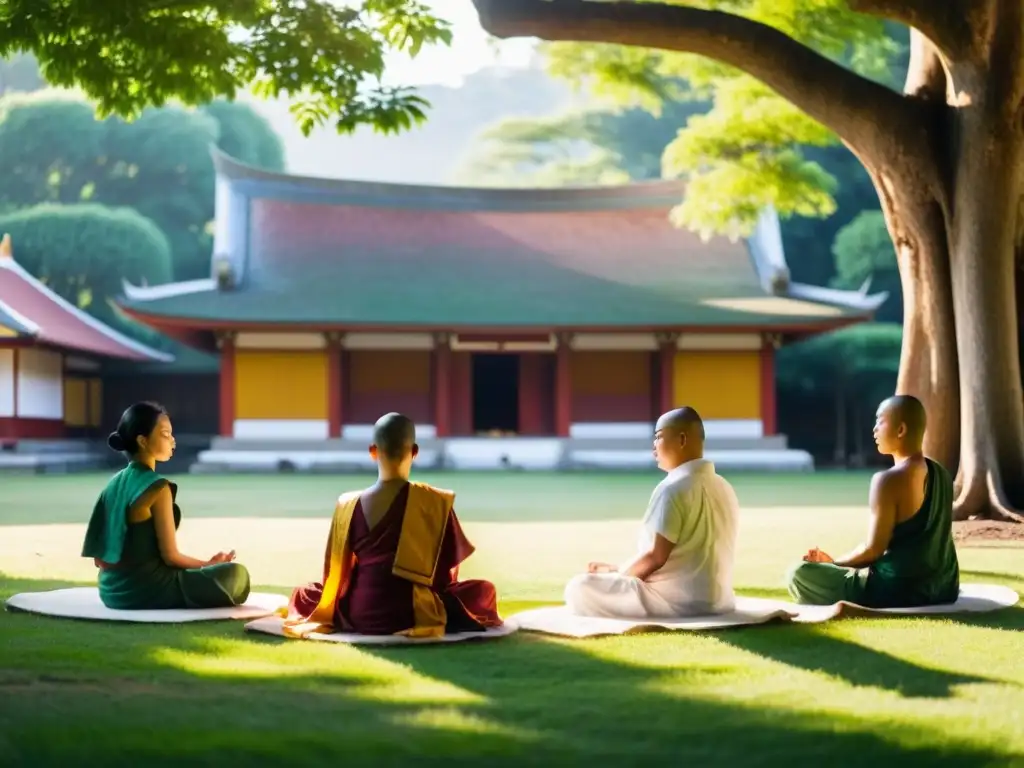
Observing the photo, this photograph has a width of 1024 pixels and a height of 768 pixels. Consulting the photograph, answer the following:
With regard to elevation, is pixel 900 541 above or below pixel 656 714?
above

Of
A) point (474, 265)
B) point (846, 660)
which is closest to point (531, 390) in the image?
point (474, 265)

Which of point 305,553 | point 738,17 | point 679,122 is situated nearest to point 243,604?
point 305,553

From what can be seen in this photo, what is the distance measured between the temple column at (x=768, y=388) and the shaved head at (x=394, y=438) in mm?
20581

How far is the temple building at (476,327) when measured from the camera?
2375 cm

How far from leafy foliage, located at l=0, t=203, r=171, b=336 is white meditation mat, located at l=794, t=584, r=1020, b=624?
27.2 metres

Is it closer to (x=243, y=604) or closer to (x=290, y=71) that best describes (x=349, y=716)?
(x=243, y=604)

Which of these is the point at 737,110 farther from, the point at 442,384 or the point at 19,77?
the point at 19,77

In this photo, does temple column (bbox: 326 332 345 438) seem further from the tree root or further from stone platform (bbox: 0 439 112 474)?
the tree root

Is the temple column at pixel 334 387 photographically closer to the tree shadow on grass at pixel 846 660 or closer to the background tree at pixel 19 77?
the tree shadow on grass at pixel 846 660

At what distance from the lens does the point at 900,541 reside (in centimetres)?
556

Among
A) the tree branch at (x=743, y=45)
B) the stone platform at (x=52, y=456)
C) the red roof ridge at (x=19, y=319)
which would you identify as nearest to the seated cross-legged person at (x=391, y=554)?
the tree branch at (x=743, y=45)

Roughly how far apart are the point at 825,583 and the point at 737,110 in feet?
29.0

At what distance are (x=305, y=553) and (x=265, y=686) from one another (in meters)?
4.87

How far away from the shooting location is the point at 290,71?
908 centimetres
